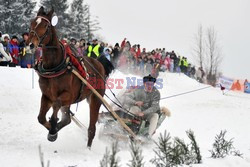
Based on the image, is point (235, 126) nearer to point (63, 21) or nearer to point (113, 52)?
point (113, 52)

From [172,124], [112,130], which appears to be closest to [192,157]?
[112,130]

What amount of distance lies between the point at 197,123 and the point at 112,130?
196 inches

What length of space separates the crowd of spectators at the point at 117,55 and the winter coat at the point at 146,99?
133cm

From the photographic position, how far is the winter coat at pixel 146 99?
862 centimetres

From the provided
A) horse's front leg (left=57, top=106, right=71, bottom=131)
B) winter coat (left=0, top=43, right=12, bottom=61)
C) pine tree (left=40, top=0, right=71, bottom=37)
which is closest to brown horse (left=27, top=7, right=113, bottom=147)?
horse's front leg (left=57, top=106, right=71, bottom=131)

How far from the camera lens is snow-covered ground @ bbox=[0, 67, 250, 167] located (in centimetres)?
545

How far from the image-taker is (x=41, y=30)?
19.3 feet

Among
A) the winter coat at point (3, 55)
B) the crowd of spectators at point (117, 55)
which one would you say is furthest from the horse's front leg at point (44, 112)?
the winter coat at point (3, 55)

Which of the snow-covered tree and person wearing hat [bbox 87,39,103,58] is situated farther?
the snow-covered tree

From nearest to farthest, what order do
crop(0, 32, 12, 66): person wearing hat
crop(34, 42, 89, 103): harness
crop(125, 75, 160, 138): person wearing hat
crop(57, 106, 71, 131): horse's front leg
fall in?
crop(34, 42, 89, 103): harness < crop(57, 106, 71, 131): horse's front leg < crop(125, 75, 160, 138): person wearing hat < crop(0, 32, 12, 66): person wearing hat

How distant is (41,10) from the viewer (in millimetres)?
6211

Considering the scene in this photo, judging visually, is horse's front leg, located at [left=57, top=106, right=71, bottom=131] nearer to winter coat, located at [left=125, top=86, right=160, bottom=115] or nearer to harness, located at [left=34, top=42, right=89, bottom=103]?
harness, located at [left=34, top=42, right=89, bottom=103]

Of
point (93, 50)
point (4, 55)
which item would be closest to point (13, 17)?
point (93, 50)

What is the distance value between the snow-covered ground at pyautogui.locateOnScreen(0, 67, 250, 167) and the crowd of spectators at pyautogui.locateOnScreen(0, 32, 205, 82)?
1250 millimetres
